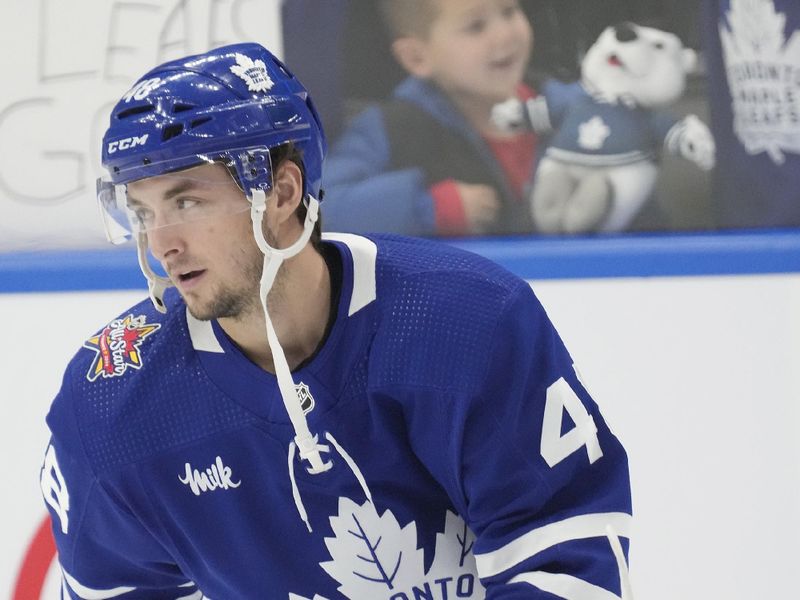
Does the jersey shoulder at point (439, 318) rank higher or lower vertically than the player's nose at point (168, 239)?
lower

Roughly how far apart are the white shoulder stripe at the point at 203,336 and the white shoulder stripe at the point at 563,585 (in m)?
0.39

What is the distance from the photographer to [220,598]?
157 centimetres

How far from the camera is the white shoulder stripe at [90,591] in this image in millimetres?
1589

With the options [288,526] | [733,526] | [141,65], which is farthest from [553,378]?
[141,65]

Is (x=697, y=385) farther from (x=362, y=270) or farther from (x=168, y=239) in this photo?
(x=168, y=239)

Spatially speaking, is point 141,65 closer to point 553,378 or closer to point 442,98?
point 442,98

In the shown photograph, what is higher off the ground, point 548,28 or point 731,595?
point 548,28

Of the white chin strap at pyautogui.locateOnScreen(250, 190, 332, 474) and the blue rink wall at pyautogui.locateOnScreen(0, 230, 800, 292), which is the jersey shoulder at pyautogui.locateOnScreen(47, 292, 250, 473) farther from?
the blue rink wall at pyautogui.locateOnScreen(0, 230, 800, 292)

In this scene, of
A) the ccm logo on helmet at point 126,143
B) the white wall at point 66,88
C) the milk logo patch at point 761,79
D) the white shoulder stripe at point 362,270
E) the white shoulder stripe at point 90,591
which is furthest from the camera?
the white wall at point 66,88

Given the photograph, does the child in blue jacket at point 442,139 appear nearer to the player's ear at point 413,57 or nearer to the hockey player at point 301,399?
the player's ear at point 413,57

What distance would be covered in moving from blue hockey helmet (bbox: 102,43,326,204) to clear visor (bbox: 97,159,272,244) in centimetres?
2

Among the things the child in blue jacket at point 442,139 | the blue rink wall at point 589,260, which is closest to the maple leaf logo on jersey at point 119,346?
the blue rink wall at point 589,260

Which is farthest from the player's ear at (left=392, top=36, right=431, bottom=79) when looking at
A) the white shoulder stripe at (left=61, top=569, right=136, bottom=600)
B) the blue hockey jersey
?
the white shoulder stripe at (left=61, top=569, right=136, bottom=600)

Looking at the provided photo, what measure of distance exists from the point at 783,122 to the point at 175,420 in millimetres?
1211
